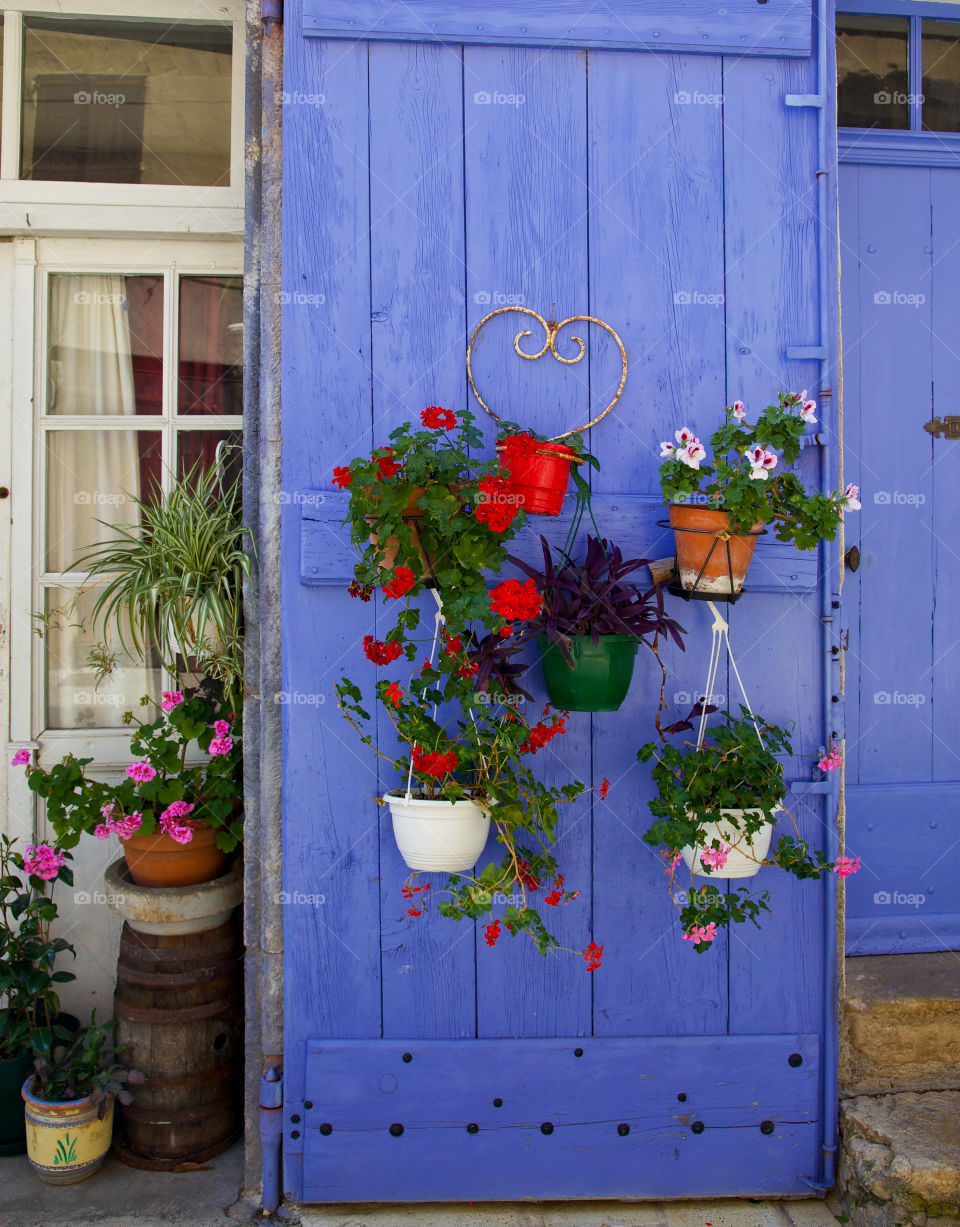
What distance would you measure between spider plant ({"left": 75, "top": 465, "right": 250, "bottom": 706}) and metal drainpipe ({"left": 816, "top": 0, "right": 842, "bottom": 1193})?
4.90ft

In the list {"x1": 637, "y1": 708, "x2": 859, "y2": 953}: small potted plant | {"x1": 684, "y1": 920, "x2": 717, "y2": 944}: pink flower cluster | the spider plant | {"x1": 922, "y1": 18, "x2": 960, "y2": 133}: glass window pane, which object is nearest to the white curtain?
the spider plant

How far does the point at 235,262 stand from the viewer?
2.71 m

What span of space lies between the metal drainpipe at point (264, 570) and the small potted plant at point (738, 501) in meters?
0.99

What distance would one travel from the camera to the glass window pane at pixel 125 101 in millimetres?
2697

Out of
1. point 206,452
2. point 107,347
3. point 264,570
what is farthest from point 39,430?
point 264,570

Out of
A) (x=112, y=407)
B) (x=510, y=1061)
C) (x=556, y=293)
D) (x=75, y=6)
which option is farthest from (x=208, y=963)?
(x=75, y=6)

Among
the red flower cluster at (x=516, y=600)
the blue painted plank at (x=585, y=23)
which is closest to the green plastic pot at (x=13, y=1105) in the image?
the red flower cluster at (x=516, y=600)

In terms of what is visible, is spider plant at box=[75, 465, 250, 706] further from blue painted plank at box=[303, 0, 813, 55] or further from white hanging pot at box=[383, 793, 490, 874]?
blue painted plank at box=[303, 0, 813, 55]

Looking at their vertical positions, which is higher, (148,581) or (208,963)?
(148,581)

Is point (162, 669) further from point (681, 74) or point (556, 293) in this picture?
point (681, 74)

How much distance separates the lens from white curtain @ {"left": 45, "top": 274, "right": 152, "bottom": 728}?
2.74 meters

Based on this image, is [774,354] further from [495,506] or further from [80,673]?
[80,673]

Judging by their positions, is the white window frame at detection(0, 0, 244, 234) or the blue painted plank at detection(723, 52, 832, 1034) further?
the white window frame at detection(0, 0, 244, 234)

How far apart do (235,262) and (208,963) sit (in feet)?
6.66
